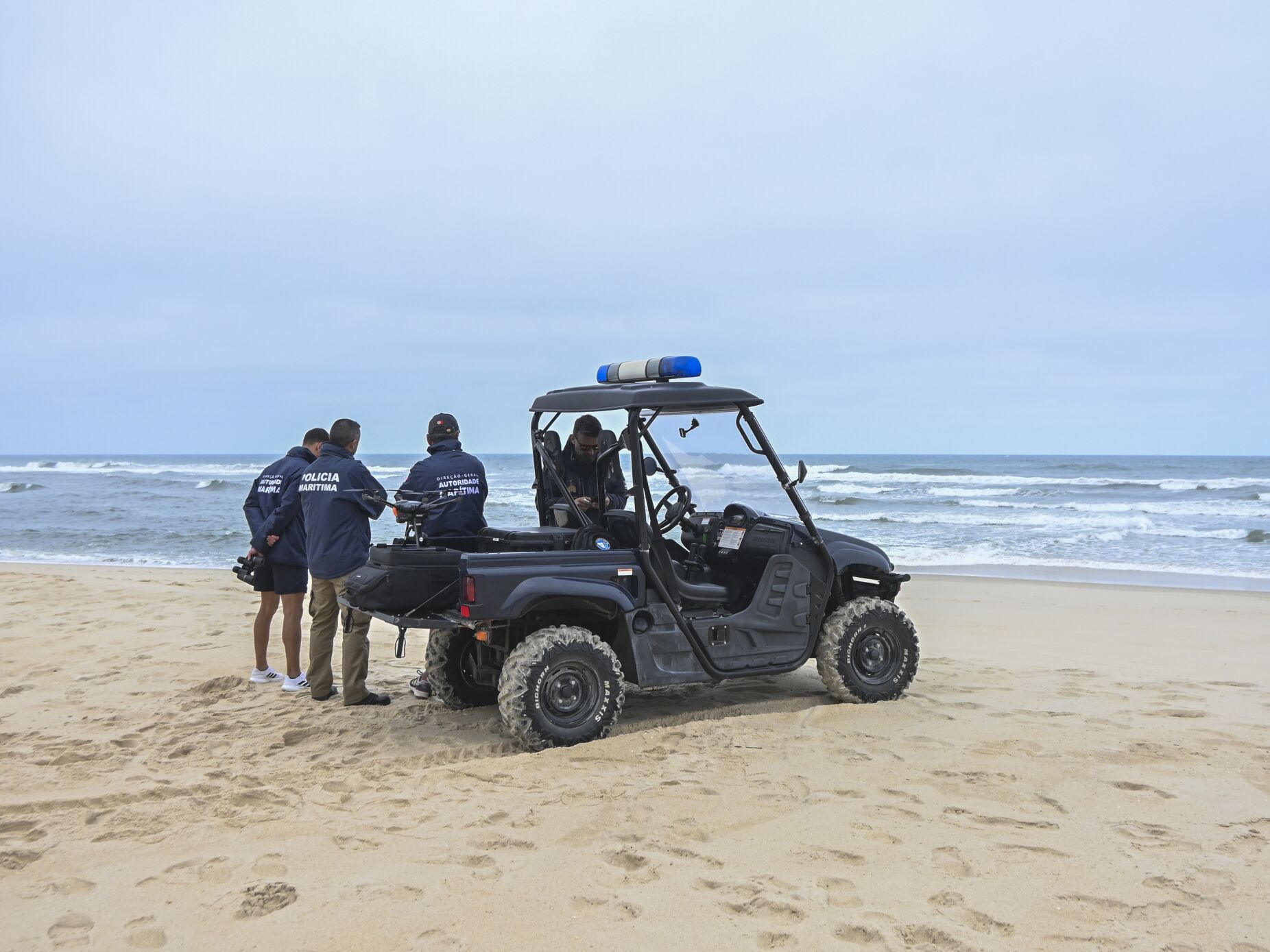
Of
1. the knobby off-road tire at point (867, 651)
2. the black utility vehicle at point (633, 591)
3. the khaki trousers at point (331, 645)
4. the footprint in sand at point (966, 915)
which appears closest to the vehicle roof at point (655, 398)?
Answer: the black utility vehicle at point (633, 591)

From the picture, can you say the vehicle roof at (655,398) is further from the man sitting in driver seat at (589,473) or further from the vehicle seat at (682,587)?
the vehicle seat at (682,587)

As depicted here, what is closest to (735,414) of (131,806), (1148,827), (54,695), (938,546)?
(1148,827)

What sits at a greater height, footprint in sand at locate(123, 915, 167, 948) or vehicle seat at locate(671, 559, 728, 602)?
vehicle seat at locate(671, 559, 728, 602)

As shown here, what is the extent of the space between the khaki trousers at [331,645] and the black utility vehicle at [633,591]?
1.44ft

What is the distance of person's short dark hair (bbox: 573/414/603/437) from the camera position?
5.84 meters

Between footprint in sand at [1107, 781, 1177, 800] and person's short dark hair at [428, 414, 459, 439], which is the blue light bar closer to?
person's short dark hair at [428, 414, 459, 439]

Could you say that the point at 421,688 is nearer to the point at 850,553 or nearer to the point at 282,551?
the point at 282,551

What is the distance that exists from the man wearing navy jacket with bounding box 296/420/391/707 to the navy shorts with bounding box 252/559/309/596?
1.65 feet

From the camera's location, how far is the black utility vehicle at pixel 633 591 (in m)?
4.95

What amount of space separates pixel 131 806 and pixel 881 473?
40328 millimetres

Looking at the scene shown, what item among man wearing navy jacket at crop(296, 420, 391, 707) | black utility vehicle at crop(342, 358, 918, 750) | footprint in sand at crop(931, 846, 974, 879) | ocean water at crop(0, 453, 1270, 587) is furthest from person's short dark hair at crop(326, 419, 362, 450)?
footprint in sand at crop(931, 846, 974, 879)

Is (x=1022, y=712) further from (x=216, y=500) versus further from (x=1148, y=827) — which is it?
(x=216, y=500)

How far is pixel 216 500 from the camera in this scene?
29.0 meters

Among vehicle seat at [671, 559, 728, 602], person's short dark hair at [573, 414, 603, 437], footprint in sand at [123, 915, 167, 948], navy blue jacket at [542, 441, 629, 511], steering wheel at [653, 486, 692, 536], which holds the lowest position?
footprint in sand at [123, 915, 167, 948]
